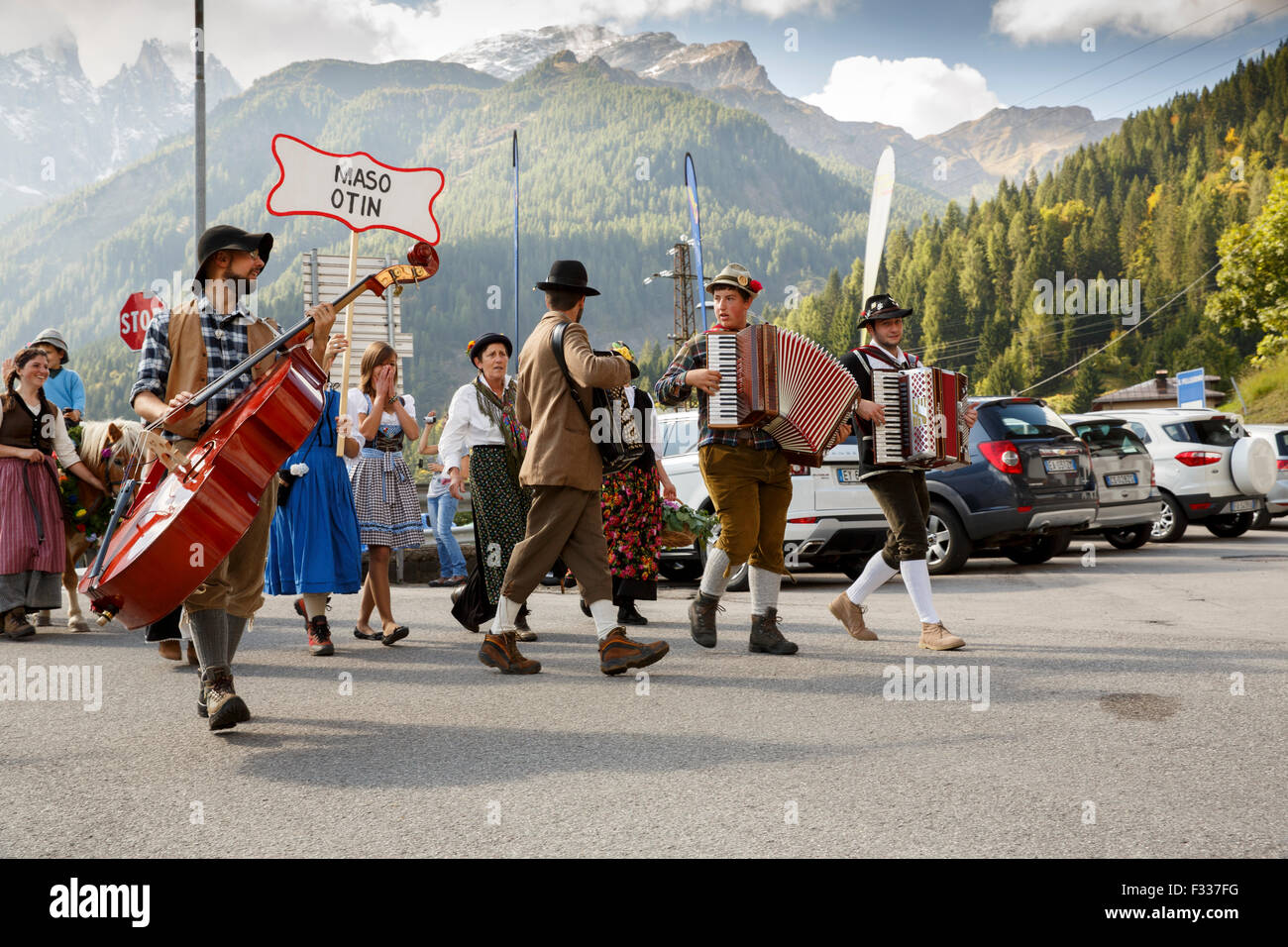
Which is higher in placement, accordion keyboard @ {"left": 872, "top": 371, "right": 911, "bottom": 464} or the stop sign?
the stop sign

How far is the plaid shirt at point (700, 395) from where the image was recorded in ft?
22.1

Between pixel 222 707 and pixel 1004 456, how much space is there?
890 centimetres

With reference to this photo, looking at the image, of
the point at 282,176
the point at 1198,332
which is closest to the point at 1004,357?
the point at 1198,332

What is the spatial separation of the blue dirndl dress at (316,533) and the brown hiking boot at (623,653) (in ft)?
6.71

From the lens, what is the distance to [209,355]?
5.05 metres

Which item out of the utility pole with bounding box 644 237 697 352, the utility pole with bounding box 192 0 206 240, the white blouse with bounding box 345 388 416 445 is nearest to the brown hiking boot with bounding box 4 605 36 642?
the white blouse with bounding box 345 388 416 445

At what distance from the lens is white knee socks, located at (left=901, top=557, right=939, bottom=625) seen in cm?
696

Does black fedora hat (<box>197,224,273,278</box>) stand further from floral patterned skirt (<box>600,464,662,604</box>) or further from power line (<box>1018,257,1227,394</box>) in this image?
power line (<box>1018,257,1227,394</box>)

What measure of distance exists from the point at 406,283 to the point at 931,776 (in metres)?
3.61

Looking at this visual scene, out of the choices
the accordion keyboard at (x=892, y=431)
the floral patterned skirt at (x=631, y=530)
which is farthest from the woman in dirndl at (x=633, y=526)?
the accordion keyboard at (x=892, y=431)

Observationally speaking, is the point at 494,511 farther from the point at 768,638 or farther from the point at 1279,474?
the point at 1279,474

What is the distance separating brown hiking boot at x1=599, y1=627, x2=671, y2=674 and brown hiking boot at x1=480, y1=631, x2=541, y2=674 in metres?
0.44

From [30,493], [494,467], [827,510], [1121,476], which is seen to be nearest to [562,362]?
[494,467]

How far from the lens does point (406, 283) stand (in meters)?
5.98
